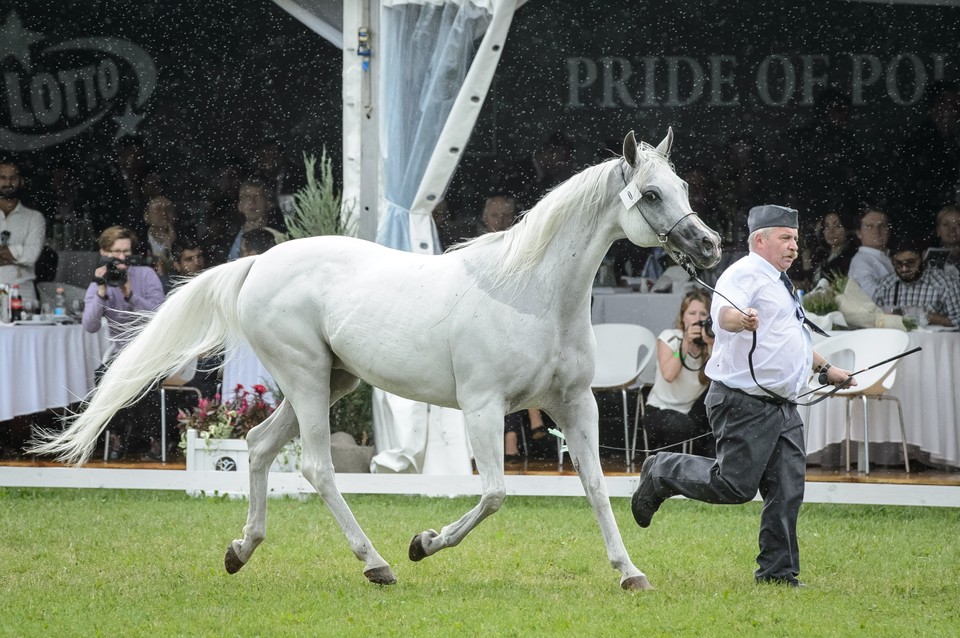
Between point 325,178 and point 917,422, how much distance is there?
4.94m

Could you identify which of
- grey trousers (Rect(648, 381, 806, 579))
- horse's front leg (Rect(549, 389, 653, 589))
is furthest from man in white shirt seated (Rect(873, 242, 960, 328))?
horse's front leg (Rect(549, 389, 653, 589))

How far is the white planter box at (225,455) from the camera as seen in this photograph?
30.5 ft

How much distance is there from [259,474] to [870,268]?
6.60 m

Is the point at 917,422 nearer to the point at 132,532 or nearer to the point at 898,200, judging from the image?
the point at 898,200

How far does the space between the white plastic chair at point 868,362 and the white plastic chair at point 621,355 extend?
1463 mm

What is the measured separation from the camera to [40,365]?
1028 cm

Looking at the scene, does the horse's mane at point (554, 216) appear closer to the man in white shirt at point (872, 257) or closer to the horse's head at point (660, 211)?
the horse's head at point (660, 211)

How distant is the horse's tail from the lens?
21.1 ft

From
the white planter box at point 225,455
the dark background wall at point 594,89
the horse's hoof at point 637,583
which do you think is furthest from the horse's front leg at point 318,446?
the dark background wall at point 594,89

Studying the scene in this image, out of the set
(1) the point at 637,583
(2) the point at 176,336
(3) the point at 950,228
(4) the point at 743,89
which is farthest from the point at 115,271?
(3) the point at 950,228

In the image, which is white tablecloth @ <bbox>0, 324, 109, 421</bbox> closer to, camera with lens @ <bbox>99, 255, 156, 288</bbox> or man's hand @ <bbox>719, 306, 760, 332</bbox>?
camera with lens @ <bbox>99, 255, 156, 288</bbox>

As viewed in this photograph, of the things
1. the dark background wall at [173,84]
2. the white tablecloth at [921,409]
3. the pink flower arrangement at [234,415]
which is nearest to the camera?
the pink flower arrangement at [234,415]

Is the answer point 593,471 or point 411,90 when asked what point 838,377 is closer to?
point 593,471

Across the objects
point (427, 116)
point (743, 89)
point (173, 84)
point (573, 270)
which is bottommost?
point (573, 270)
